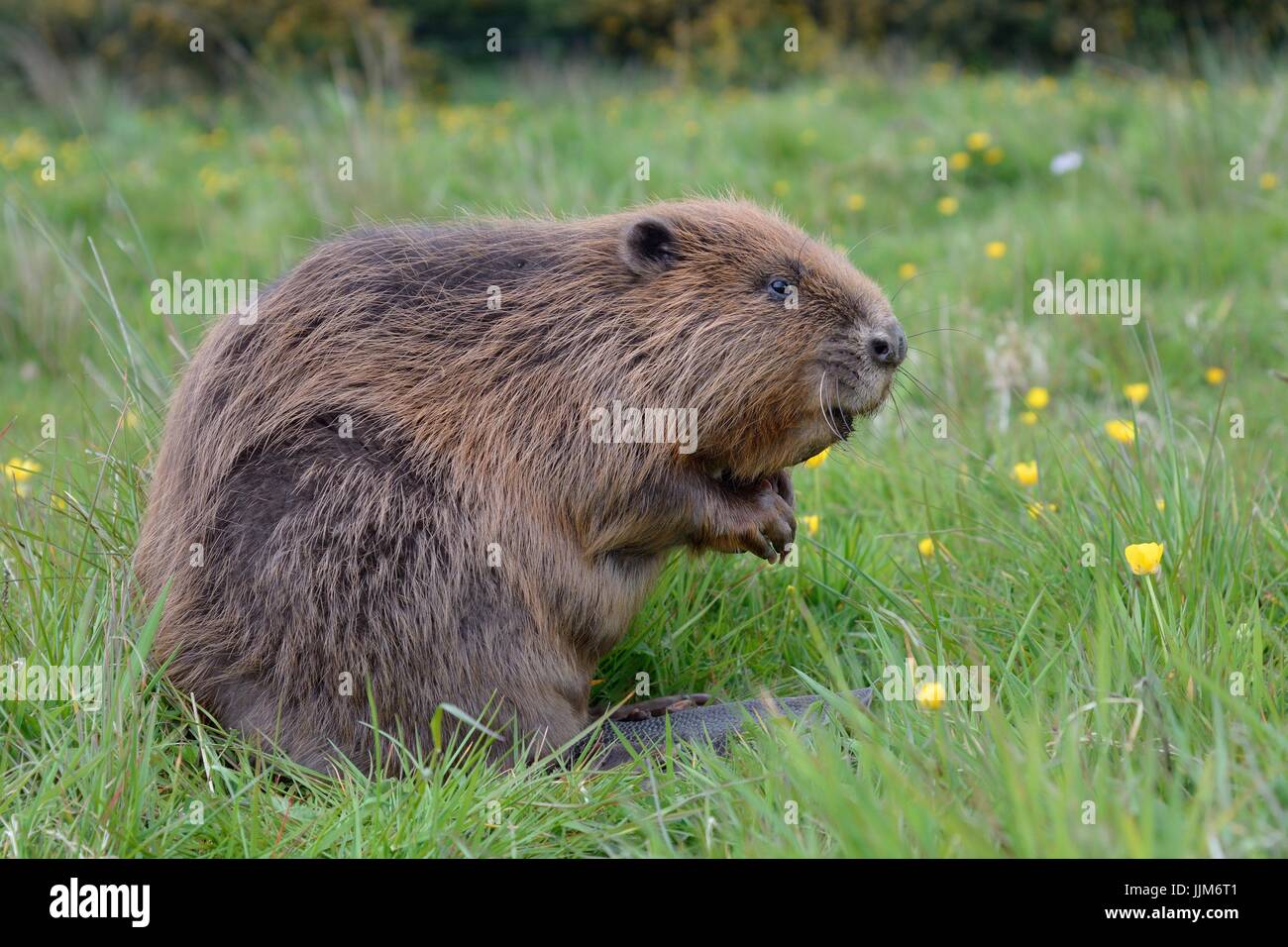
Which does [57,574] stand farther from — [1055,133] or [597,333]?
[1055,133]

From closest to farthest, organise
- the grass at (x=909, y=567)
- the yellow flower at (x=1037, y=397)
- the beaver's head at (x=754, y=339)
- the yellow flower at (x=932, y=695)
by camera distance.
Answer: the grass at (x=909, y=567) < the yellow flower at (x=932, y=695) < the beaver's head at (x=754, y=339) < the yellow flower at (x=1037, y=397)

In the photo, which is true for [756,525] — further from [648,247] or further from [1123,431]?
[1123,431]

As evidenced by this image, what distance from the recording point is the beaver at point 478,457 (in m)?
2.91

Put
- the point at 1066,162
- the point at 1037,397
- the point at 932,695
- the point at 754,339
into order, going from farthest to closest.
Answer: the point at 1066,162 < the point at 1037,397 < the point at 754,339 < the point at 932,695

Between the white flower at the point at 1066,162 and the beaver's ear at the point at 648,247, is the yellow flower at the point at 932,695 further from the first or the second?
the white flower at the point at 1066,162

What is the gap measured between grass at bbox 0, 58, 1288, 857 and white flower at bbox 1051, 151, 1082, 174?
0.45 feet

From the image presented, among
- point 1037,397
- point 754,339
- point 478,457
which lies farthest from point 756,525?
point 1037,397

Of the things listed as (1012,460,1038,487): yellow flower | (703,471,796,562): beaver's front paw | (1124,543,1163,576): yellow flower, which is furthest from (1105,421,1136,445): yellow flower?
(703,471,796,562): beaver's front paw

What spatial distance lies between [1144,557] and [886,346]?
0.74m

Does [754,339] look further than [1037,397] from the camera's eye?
No

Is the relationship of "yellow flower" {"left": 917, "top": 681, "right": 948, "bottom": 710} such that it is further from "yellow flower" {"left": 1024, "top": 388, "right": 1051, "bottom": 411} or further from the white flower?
the white flower

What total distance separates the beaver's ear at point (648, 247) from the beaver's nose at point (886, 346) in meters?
0.53

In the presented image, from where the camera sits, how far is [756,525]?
3.18 meters

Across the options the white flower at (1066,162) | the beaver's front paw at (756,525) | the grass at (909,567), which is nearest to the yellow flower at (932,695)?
the grass at (909,567)
